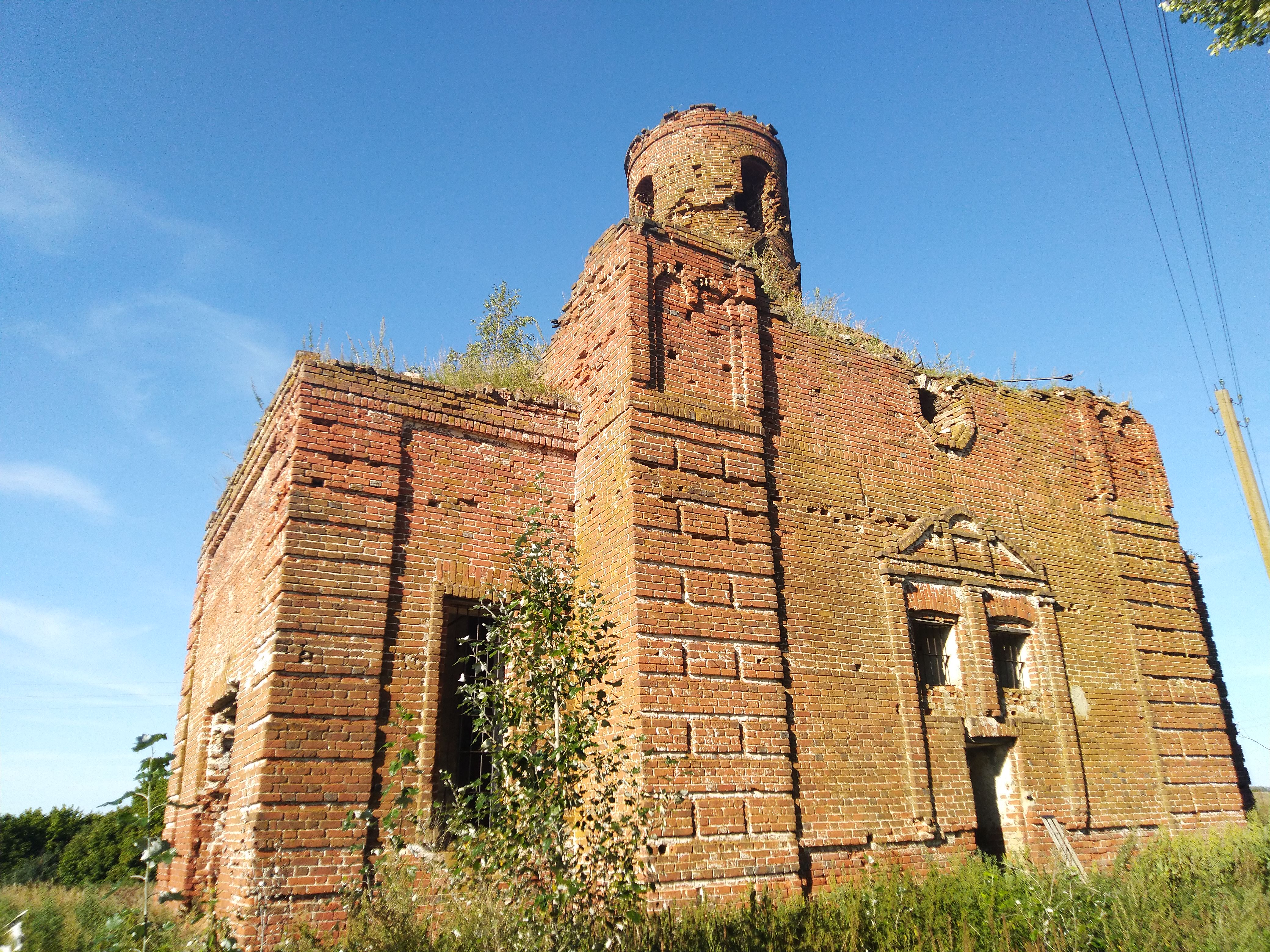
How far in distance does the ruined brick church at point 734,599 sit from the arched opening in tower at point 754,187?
18.3 ft

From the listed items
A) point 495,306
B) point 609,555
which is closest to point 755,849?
point 609,555

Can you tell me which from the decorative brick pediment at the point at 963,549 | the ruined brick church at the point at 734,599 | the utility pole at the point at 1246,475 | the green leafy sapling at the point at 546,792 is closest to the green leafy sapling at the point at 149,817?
the green leafy sapling at the point at 546,792

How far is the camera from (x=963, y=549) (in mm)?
9711

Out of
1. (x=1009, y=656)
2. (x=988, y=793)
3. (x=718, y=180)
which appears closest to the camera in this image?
(x=988, y=793)

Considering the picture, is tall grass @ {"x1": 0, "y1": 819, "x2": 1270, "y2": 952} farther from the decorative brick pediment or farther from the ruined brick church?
the decorative brick pediment

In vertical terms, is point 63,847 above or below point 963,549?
below

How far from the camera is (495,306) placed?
18.4 meters

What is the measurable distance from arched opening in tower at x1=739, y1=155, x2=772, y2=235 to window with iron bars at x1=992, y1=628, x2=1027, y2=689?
827 centimetres

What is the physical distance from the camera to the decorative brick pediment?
9.22m

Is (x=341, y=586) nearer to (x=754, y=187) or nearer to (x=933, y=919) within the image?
(x=933, y=919)

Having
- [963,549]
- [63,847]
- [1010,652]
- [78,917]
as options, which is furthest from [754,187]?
[63,847]

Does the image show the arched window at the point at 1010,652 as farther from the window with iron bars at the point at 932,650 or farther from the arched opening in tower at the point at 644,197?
the arched opening in tower at the point at 644,197

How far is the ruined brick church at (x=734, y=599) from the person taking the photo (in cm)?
691

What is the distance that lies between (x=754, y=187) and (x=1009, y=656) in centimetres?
937
